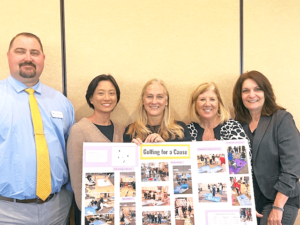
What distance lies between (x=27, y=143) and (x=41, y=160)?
0.17m

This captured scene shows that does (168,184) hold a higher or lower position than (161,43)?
lower

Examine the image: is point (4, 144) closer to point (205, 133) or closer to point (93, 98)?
point (93, 98)

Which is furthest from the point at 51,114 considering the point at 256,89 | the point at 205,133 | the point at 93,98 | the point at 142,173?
the point at 256,89

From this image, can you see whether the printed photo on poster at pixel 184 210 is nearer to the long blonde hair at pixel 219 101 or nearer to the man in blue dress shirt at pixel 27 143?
the long blonde hair at pixel 219 101

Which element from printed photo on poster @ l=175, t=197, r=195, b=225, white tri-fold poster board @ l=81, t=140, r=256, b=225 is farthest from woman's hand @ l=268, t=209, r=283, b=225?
printed photo on poster @ l=175, t=197, r=195, b=225

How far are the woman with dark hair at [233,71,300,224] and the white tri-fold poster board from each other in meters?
0.33

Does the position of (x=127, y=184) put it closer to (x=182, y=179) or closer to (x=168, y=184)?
(x=168, y=184)

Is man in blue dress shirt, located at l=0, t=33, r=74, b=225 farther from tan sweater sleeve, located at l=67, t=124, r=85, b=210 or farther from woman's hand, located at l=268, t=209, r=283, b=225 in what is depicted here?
woman's hand, located at l=268, t=209, r=283, b=225

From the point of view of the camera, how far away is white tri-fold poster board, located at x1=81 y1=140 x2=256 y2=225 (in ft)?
6.02

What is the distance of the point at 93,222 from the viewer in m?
1.80

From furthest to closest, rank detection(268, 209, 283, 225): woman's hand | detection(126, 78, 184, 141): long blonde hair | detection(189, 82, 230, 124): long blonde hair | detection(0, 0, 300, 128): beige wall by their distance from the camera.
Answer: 1. detection(0, 0, 300, 128): beige wall
2. detection(189, 82, 230, 124): long blonde hair
3. detection(126, 78, 184, 141): long blonde hair
4. detection(268, 209, 283, 225): woman's hand

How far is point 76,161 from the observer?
6.55 feet

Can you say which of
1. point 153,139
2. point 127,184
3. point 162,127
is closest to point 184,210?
point 127,184

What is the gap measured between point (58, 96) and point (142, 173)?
1031mm
